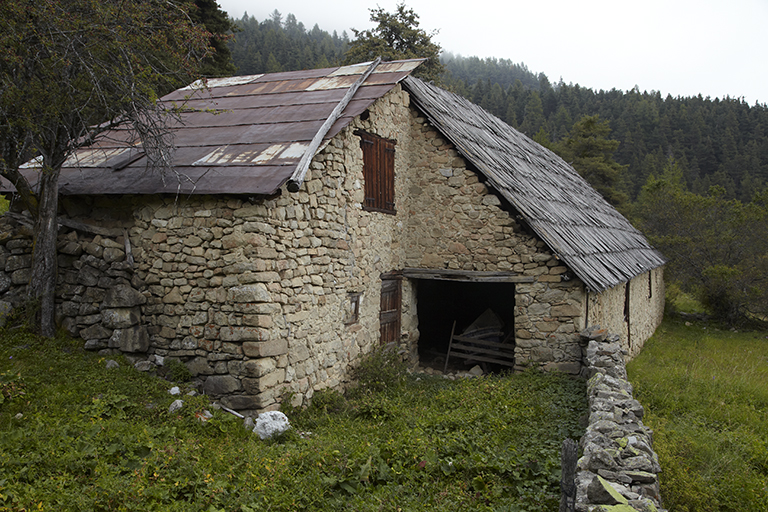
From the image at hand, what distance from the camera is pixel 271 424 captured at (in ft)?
19.3

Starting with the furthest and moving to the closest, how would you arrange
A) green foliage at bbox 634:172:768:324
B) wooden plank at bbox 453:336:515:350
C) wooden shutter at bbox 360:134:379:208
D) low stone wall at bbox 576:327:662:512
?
green foliage at bbox 634:172:768:324 < wooden plank at bbox 453:336:515:350 < wooden shutter at bbox 360:134:379:208 < low stone wall at bbox 576:327:662:512

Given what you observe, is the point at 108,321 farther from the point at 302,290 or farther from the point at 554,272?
the point at 554,272

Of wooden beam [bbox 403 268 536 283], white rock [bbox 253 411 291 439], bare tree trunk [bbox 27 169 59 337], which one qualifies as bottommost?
white rock [bbox 253 411 291 439]

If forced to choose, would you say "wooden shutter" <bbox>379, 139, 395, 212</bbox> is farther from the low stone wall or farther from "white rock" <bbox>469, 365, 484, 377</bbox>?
the low stone wall

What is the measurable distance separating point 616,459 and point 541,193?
7853 mm

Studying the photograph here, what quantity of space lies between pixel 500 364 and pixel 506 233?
2.85 m

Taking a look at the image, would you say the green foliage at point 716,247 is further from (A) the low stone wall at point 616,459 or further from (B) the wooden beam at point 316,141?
(B) the wooden beam at point 316,141

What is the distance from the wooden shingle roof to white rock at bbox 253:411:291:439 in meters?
5.13

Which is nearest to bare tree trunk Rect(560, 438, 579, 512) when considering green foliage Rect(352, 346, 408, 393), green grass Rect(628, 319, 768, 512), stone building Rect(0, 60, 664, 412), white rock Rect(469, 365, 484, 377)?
green grass Rect(628, 319, 768, 512)

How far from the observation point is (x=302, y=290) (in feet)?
22.6

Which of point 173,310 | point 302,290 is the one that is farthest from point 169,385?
point 302,290

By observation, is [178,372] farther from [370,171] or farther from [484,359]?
[484,359]

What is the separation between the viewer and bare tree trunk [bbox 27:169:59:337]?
21.9 feet

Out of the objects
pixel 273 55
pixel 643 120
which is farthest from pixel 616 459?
pixel 643 120
